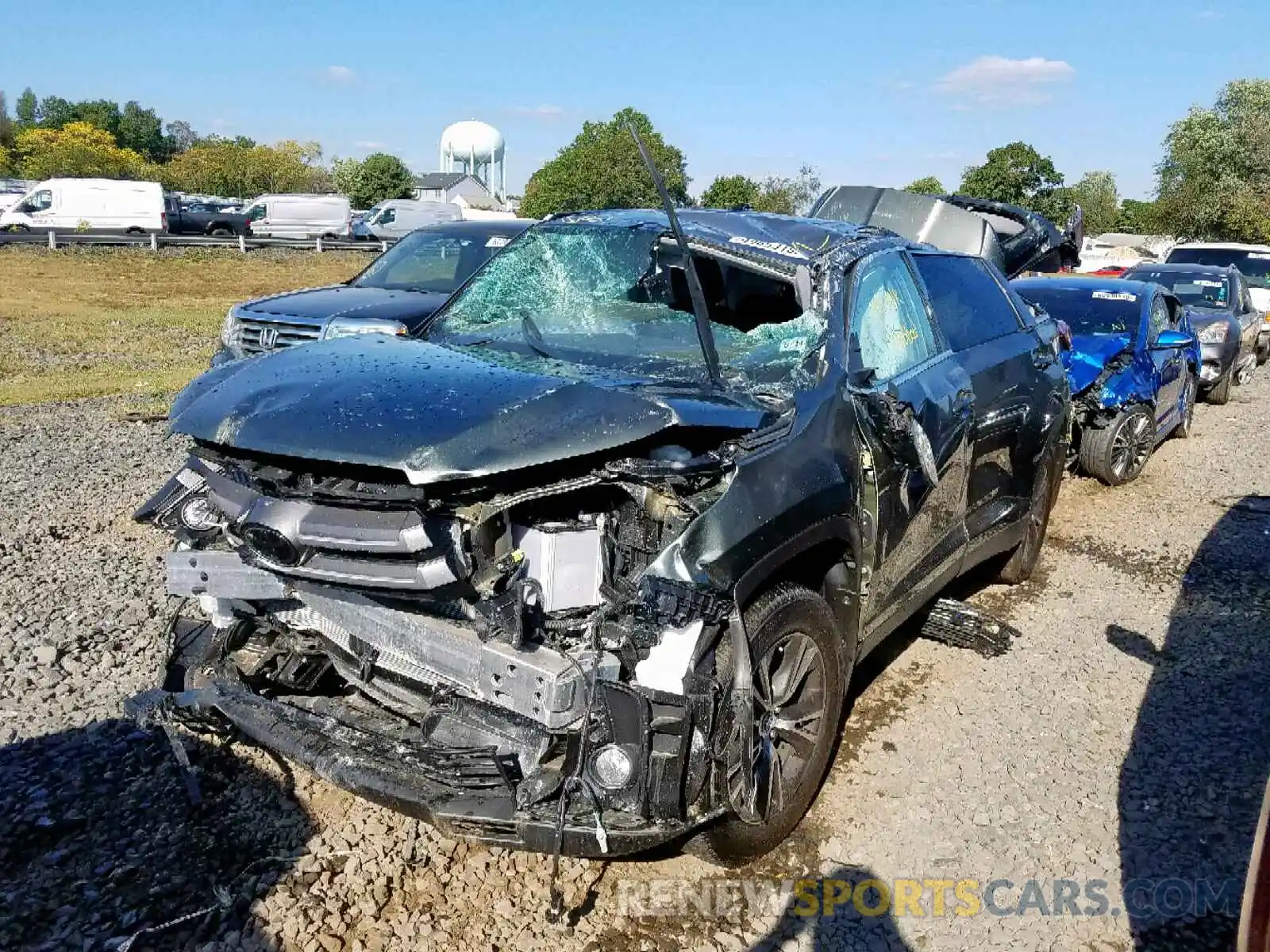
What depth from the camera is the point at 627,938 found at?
286 cm

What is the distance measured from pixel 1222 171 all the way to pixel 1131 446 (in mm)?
42786

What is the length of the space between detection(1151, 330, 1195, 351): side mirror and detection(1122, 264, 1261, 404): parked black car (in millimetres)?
3967

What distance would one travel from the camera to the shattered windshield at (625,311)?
362cm

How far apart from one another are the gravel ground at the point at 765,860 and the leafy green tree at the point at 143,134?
117053mm

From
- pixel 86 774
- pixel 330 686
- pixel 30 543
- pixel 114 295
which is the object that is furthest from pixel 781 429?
pixel 114 295

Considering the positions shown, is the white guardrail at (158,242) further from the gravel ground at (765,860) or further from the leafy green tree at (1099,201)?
the leafy green tree at (1099,201)

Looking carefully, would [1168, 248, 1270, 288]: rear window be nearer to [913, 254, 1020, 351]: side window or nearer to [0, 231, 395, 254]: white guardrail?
[913, 254, 1020, 351]: side window

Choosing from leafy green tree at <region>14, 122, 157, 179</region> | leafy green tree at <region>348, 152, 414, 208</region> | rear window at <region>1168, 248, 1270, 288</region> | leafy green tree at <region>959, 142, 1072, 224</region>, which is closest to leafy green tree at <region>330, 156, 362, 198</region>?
leafy green tree at <region>348, 152, 414, 208</region>

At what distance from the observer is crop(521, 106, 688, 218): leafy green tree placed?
73.5 ft

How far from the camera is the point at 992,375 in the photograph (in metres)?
4.64

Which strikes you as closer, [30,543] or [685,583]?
[685,583]

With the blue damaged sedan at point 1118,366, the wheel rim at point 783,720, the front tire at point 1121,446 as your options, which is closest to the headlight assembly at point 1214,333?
the blue damaged sedan at point 1118,366

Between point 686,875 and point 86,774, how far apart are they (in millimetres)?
2102

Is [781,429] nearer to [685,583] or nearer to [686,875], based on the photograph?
[685,583]
